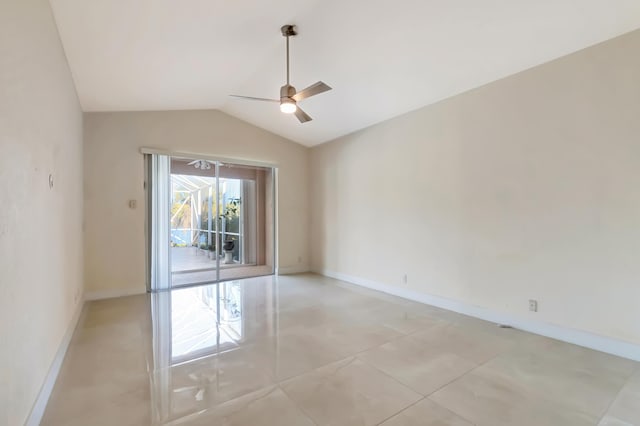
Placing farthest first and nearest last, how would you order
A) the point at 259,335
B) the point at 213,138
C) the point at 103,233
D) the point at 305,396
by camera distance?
1. the point at 213,138
2. the point at 103,233
3. the point at 259,335
4. the point at 305,396

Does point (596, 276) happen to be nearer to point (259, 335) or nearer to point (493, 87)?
point (493, 87)

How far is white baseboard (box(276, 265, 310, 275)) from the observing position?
257 inches

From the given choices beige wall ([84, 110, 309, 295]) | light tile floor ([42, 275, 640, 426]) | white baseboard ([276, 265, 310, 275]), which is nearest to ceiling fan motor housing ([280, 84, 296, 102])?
light tile floor ([42, 275, 640, 426])

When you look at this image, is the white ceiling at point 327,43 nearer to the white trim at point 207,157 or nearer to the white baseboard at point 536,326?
the white trim at point 207,157

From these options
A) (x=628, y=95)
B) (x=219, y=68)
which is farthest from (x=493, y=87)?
(x=219, y=68)

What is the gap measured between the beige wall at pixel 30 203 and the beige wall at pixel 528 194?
13.8 ft

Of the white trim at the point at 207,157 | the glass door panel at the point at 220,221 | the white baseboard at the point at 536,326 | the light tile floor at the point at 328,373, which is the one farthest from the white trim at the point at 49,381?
the white baseboard at the point at 536,326

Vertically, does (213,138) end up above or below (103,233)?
above

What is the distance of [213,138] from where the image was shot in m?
5.67

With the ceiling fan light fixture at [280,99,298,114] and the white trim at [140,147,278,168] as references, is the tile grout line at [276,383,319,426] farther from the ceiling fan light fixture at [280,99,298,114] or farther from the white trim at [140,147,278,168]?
the white trim at [140,147,278,168]

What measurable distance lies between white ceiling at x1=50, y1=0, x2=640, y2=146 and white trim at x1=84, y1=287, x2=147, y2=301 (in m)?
2.83

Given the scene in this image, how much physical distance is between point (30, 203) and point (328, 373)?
245 cm

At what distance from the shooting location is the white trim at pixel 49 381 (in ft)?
6.10

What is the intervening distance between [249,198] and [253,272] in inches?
67.6
